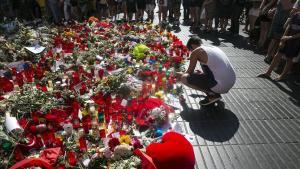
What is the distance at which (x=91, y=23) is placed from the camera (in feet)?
37.0

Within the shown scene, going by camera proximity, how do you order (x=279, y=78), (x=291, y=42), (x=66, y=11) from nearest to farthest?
(x=291, y=42)
(x=279, y=78)
(x=66, y=11)

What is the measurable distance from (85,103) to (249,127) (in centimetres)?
260

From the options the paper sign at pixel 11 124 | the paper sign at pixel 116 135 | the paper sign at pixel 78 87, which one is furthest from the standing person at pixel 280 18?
the paper sign at pixel 11 124

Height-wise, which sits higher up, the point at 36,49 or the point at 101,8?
the point at 101,8

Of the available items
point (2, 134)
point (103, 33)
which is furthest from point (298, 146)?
point (103, 33)

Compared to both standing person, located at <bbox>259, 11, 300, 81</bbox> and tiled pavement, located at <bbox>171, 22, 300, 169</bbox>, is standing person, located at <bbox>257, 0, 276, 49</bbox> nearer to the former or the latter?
standing person, located at <bbox>259, 11, 300, 81</bbox>

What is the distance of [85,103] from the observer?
17.2ft

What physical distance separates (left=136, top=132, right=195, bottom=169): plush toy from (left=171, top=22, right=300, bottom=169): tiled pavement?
27.7 inches

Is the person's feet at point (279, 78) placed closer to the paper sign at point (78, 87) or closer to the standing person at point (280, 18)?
the standing person at point (280, 18)

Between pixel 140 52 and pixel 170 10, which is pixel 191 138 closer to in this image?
pixel 140 52

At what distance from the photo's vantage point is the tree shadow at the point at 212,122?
4715 mm

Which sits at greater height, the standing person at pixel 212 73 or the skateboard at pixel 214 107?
the standing person at pixel 212 73

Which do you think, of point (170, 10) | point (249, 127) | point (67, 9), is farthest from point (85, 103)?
point (170, 10)

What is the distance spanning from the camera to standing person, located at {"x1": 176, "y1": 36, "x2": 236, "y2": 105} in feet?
17.2
